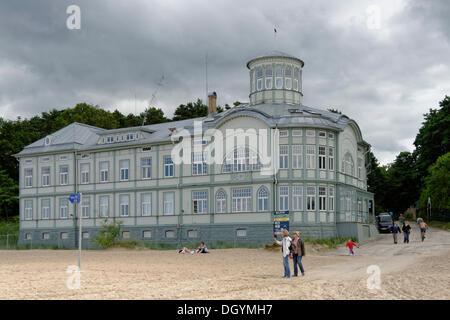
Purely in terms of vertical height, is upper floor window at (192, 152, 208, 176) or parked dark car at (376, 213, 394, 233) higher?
upper floor window at (192, 152, 208, 176)

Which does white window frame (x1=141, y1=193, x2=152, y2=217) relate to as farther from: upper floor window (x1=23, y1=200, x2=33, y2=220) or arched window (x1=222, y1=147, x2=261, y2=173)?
upper floor window (x1=23, y1=200, x2=33, y2=220)

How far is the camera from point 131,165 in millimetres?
49656

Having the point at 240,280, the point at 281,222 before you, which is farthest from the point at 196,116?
the point at 240,280

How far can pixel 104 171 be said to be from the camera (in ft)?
168

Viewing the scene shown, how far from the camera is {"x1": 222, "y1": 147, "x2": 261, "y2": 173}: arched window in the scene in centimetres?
4306

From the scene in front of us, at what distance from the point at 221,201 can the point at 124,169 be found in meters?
10.3

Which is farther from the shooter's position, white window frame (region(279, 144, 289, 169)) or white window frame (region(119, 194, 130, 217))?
white window frame (region(119, 194, 130, 217))

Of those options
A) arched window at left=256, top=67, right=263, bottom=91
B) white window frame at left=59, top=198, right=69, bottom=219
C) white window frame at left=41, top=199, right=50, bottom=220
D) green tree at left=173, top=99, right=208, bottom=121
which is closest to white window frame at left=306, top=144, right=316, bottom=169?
arched window at left=256, top=67, right=263, bottom=91

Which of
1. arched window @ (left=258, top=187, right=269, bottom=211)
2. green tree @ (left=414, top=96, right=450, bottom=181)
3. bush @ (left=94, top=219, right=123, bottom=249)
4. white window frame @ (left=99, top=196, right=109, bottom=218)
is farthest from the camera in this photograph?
green tree @ (left=414, top=96, right=450, bottom=181)

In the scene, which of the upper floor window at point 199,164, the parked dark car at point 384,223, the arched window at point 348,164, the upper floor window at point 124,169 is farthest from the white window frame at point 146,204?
the parked dark car at point 384,223

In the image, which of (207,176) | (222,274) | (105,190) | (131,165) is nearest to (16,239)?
(105,190)

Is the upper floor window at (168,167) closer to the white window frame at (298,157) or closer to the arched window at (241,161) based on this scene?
the arched window at (241,161)

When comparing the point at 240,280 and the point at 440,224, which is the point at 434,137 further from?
the point at 240,280

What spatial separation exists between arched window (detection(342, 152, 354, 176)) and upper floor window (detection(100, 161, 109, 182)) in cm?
2049
